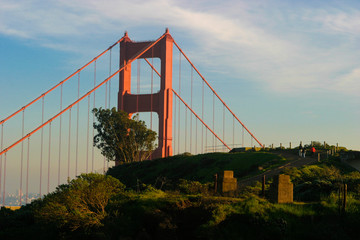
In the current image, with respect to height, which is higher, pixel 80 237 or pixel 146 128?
pixel 146 128

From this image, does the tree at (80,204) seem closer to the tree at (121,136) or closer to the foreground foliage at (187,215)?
the foreground foliage at (187,215)

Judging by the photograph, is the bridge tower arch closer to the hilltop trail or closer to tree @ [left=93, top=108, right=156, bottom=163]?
tree @ [left=93, top=108, right=156, bottom=163]

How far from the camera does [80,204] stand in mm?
30109

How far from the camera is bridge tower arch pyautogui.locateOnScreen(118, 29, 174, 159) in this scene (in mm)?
71812

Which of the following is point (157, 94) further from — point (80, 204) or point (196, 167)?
point (80, 204)

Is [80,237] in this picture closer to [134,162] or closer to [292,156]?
[292,156]

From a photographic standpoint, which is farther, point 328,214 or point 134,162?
point 134,162

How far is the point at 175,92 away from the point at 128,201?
1880 inches

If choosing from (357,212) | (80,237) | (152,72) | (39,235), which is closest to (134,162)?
(152,72)

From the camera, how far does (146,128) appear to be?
72812mm

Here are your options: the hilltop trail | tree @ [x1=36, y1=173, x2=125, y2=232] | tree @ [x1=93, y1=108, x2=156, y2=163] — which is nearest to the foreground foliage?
tree @ [x1=36, y1=173, x2=125, y2=232]

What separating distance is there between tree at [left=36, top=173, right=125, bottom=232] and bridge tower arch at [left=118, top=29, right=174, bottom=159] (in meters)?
37.8

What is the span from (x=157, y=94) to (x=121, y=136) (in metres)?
8.04

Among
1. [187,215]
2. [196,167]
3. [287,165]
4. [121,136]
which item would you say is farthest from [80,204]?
[121,136]
